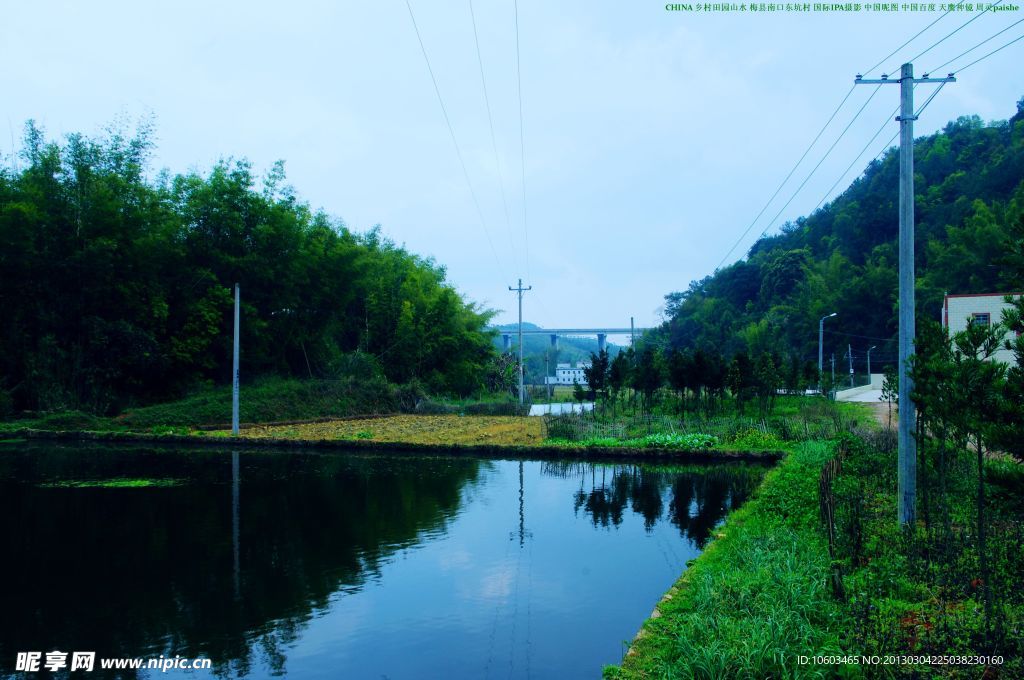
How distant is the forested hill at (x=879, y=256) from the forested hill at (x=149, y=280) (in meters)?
28.9

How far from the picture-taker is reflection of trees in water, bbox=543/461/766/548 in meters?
10.4

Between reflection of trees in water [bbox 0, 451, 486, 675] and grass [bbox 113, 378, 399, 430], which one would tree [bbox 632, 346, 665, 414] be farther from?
grass [bbox 113, 378, 399, 430]

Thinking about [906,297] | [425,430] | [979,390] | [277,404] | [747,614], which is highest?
[906,297]

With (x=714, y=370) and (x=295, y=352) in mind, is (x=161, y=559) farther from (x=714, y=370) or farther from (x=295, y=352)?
(x=295, y=352)

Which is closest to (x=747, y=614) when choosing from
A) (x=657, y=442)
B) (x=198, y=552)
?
(x=198, y=552)

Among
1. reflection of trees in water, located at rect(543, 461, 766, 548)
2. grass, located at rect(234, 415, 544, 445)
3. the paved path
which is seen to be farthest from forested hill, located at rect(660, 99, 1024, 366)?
Result: reflection of trees in water, located at rect(543, 461, 766, 548)

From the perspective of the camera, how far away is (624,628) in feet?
19.7

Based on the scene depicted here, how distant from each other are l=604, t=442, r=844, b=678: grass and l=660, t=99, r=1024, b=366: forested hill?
35.9m

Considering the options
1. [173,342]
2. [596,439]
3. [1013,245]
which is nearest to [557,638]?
[1013,245]

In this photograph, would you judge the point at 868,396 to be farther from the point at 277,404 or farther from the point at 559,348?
the point at 559,348

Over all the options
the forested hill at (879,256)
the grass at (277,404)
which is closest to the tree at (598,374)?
the grass at (277,404)

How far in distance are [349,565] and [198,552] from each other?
1.99 meters

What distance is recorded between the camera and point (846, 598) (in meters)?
5.28

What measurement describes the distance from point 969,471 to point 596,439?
869cm
